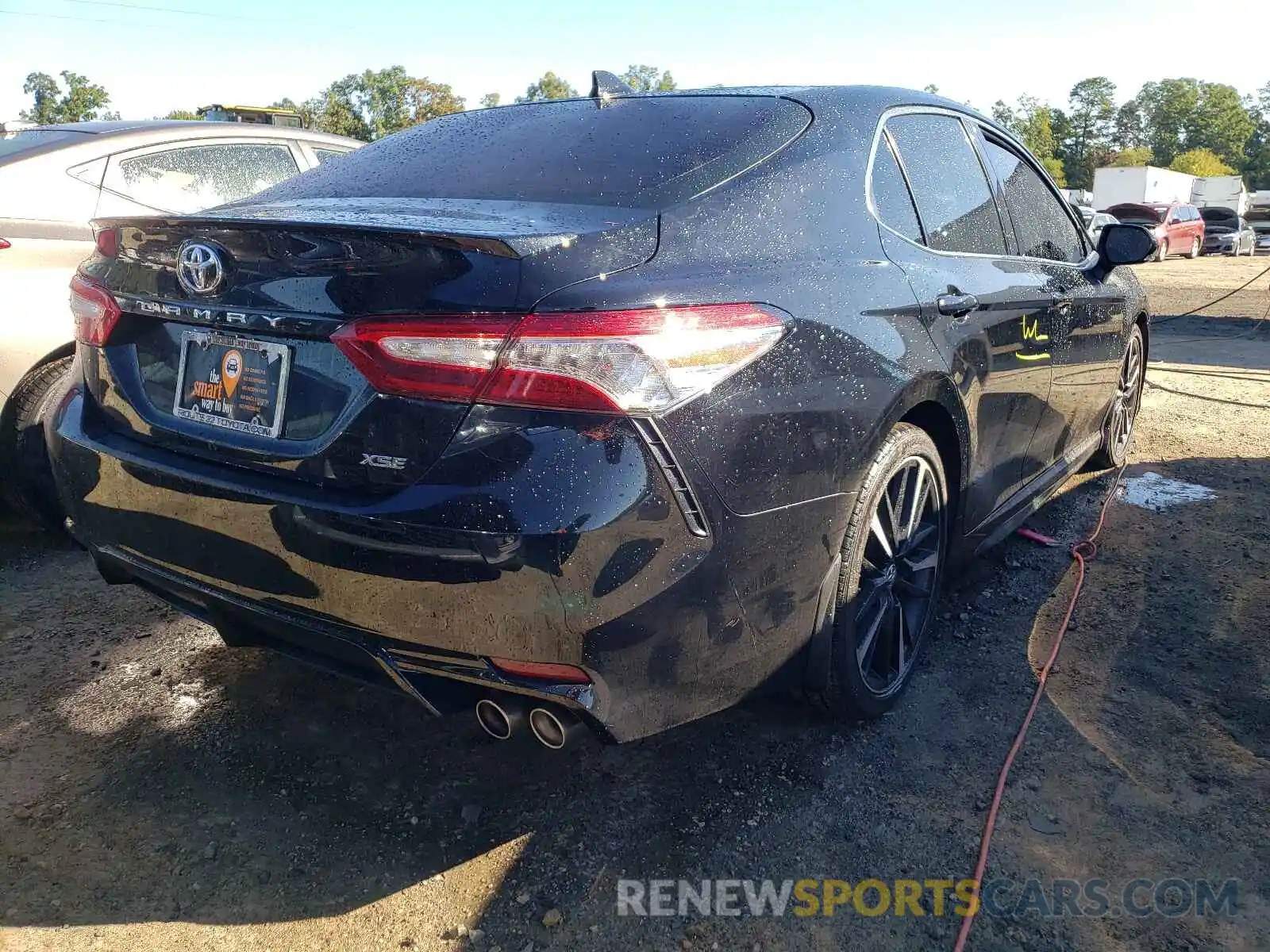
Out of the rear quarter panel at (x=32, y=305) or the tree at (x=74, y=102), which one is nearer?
the rear quarter panel at (x=32, y=305)

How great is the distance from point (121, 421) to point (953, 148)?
2595mm

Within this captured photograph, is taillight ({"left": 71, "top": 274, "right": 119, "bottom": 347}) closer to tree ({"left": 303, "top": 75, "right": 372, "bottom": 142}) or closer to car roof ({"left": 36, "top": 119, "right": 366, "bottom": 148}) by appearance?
car roof ({"left": 36, "top": 119, "right": 366, "bottom": 148})

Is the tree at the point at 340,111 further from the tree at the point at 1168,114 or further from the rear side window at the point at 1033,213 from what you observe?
the tree at the point at 1168,114

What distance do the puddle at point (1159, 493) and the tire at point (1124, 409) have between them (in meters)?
0.17

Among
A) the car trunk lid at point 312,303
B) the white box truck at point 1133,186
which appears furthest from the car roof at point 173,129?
the white box truck at point 1133,186

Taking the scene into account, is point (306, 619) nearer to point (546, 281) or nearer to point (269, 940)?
point (269, 940)

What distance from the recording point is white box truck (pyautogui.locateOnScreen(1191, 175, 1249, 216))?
45.9 metres

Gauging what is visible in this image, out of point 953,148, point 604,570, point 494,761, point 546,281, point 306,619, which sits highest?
point 953,148

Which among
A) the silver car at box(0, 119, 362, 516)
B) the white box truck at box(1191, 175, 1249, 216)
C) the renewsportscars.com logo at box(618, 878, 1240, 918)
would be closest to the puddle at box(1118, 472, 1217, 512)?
the renewsportscars.com logo at box(618, 878, 1240, 918)

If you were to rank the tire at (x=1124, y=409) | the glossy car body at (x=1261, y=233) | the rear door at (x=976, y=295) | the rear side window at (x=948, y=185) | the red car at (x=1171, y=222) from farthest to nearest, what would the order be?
the glossy car body at (x=1261, y=233) < the red car at (x=1171, y=222) < the tire at (x=1124, y=409) < the rear side window at (x=948, y=185) < the rear door at (x=976, y=295)

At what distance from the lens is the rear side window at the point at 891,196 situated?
2676 millimetres

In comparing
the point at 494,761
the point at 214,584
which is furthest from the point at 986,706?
the point at 214,584

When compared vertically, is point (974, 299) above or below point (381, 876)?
above

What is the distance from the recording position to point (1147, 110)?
120688 millimetres
